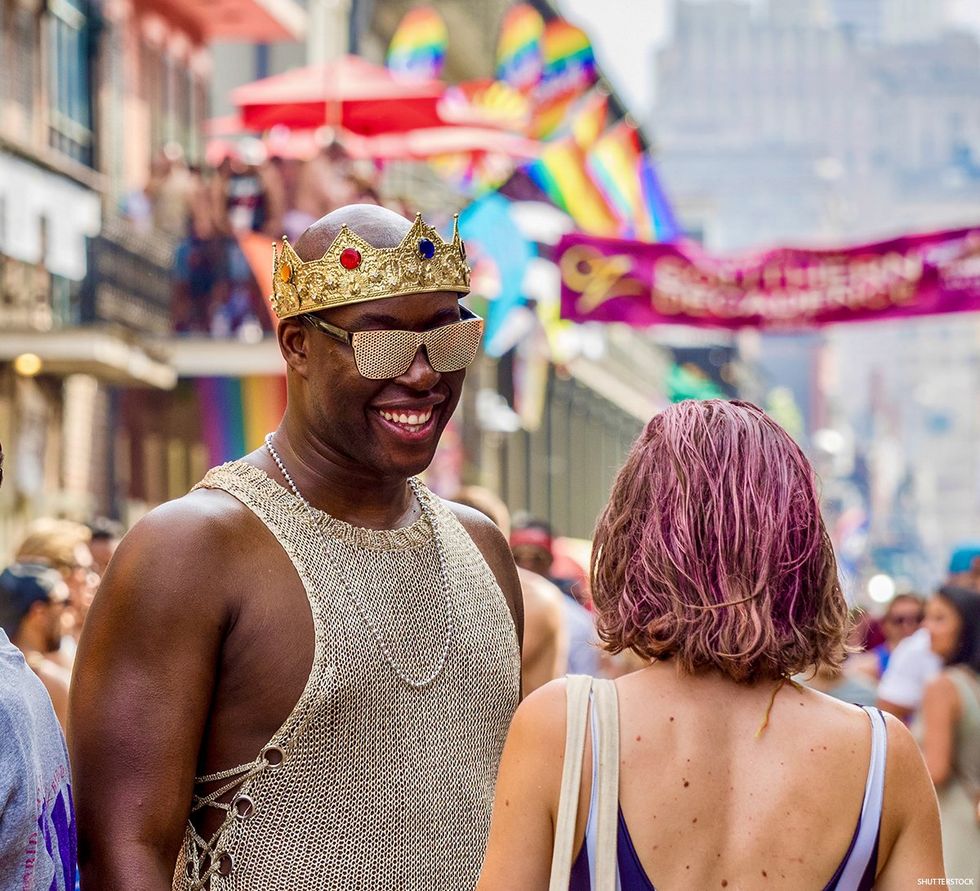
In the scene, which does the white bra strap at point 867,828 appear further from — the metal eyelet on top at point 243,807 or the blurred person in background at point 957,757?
the blurred person in background at point 957,757

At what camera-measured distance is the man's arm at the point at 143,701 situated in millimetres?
2902

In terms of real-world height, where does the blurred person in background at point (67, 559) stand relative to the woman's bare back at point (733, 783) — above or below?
below

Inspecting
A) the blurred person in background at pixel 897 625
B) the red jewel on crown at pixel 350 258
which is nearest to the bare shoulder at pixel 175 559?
the red jewel on crown at pixel 350 258

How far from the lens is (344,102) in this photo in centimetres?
1625

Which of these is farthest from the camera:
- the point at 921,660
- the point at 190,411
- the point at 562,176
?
the point at 562,176

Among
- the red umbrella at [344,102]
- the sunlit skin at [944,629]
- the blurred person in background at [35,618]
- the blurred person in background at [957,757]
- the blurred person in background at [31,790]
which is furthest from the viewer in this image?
the red umbrella at [344,102]

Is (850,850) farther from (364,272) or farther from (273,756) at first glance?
(364,272)

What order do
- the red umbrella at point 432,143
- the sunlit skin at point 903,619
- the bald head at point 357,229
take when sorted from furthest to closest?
the red umbrella at point 432,143
the sunlit skin at point 903,619
the bald head at point 357,229

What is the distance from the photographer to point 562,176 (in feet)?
82.8

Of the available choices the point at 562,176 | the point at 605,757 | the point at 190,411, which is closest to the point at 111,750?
the point at 605,757

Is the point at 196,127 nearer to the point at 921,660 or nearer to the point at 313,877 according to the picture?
the point at 921,660

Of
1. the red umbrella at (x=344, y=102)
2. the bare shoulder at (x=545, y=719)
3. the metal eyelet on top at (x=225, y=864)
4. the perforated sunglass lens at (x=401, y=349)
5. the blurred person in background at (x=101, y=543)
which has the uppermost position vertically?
the red umbrella at (x=344, y=102)

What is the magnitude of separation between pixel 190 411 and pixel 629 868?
16.2 metres

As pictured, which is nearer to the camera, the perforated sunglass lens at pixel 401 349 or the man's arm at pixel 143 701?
the man's arm at pixel 143 701
